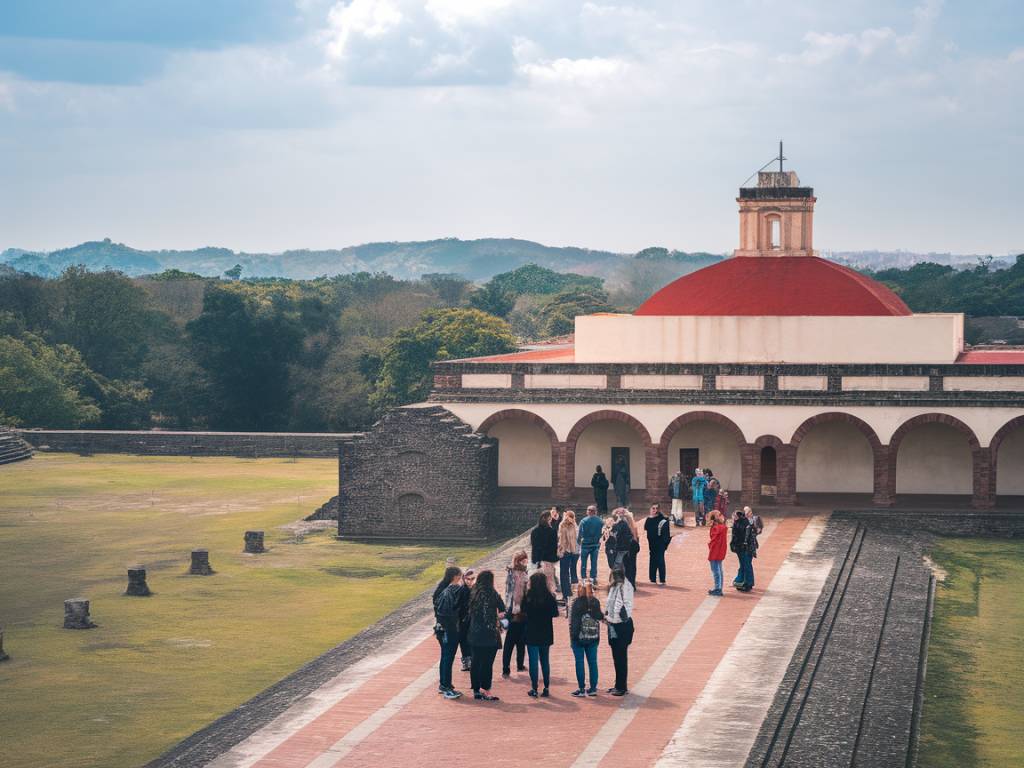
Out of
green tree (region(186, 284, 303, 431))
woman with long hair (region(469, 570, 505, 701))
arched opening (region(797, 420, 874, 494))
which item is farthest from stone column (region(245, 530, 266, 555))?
green tree (region(186, 284, 303, 431))

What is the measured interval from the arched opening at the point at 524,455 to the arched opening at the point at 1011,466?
11.2 meters

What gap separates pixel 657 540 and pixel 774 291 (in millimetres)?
16344

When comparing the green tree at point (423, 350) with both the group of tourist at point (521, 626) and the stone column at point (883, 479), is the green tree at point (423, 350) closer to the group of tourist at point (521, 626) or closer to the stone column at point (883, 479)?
the stone column at point (883, 479)

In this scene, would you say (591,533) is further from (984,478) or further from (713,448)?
(713,448)

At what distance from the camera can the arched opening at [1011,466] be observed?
36656 mm

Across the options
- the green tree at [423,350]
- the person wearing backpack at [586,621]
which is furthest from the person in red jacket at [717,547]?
the green tree at [423,350]

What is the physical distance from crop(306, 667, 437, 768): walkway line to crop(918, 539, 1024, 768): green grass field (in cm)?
616

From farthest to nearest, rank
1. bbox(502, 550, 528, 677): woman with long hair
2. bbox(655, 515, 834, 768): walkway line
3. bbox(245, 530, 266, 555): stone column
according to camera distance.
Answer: bbox(245, 530, 266, 555): stone column < bbox(502, 550, 528, 677): woman with long hair < bbox(655, 515, 834, 768): walkway line

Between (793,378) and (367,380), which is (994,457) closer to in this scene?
(793,378)

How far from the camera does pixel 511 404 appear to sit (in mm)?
37469

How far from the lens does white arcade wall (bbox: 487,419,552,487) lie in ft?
128

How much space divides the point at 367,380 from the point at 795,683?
184 feet

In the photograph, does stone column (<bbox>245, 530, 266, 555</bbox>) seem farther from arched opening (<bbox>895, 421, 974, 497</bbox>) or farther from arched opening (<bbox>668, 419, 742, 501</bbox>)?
arched opening (<bbox>895, 421, 974, 497</bbox>)

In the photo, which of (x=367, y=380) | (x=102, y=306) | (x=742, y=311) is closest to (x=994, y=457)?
(x=742, y=311)
